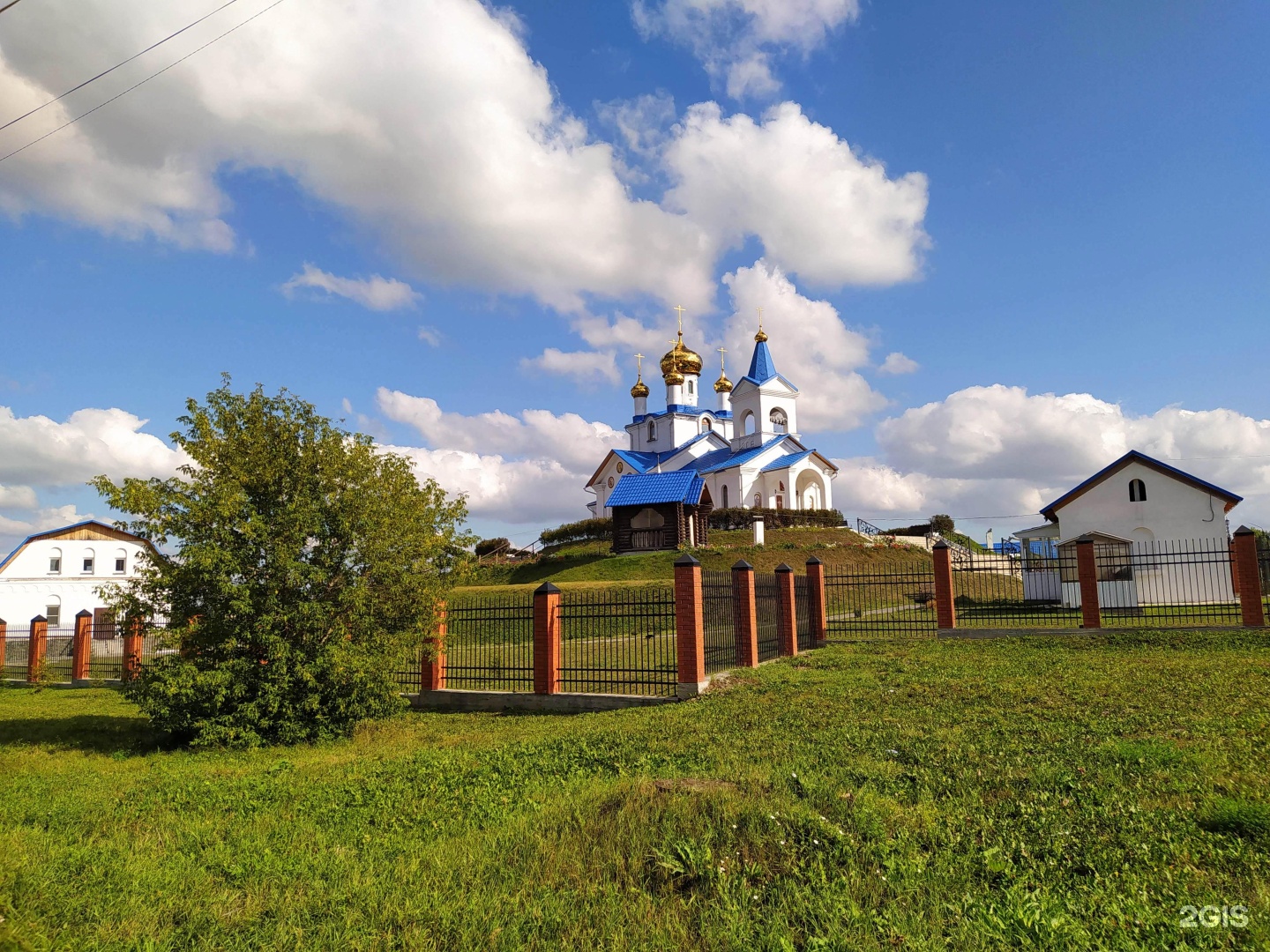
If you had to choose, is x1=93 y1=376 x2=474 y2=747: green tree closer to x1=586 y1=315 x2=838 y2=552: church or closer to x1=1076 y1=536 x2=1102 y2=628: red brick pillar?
x1=1076 y1=536 x2=1102 y2=628: red brick pillar

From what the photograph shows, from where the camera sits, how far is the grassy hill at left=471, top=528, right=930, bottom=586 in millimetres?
30109

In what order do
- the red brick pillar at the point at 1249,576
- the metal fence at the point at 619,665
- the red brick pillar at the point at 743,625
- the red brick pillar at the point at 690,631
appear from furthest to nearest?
1. the red brick pillar at the point at 1249,576
2. the red brick pillar at the point at 743,625
3. the metal fence at the point at 619,665
4. the red brick pillar at the point at 690,631

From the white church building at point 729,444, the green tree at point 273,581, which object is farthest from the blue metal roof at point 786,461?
the green tree at point 273,581

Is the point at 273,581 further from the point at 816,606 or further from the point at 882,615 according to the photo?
the point at 882,615

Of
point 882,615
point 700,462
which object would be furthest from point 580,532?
point 882,615

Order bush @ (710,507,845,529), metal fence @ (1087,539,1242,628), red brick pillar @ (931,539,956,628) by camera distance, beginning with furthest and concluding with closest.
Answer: bush @ (710,507,845,529)
metal fence @ (1087,539,1242,628)
red brick pillar @ (931,539,956,628)

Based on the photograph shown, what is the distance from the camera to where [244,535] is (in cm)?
860

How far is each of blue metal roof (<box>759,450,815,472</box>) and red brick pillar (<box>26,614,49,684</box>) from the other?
32047mm

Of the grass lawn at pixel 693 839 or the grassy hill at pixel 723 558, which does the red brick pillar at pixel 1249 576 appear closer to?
the grass lawn at pixel 693 839

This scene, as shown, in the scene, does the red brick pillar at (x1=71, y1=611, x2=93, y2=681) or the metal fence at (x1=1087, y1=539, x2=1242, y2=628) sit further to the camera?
the metal fence at (x1=1087, y1=539, x2=1242, y2=628)

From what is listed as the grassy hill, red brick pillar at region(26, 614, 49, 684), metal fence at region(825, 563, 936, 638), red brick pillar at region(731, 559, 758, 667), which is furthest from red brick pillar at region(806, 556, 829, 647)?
red brick pillar at region(26, 614, 49, 684)

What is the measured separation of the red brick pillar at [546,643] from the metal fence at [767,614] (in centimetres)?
335

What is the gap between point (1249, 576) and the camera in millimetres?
13539

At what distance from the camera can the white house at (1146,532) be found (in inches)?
820
